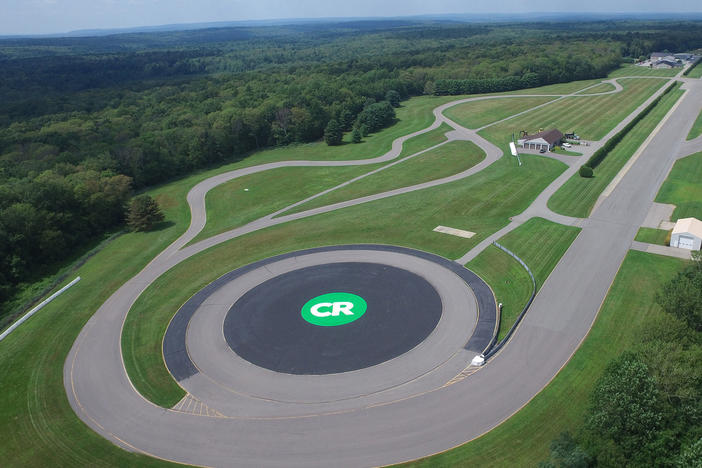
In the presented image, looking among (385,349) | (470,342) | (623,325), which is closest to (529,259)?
(623,325)

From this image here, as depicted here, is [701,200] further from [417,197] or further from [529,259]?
[417,197]

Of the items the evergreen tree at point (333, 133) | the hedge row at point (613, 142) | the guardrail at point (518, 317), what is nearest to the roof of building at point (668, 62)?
the hedge row at point (613, 142)

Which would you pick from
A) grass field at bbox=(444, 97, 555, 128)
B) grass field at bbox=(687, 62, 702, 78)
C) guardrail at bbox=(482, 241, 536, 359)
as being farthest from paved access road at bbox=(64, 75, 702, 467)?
grass field at bbox=(687, 62, 702, 78)

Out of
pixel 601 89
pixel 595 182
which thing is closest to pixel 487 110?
pixel 601 89

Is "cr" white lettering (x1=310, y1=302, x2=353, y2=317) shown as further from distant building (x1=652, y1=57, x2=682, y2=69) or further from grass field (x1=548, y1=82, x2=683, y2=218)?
distant building (x1=652, y1=57, x2=682, y2=69)

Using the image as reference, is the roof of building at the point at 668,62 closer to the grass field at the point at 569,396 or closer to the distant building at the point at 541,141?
the distant building at the point at 541,141

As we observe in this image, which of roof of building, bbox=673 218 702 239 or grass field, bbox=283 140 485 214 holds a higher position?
roof of building, bbox=673 218 702 239
